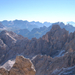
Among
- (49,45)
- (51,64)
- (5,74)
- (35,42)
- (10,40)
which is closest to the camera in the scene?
(5,74)

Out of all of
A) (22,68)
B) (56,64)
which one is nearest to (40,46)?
(56,64)

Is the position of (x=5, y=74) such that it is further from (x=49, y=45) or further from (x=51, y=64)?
(x=49, y=45)

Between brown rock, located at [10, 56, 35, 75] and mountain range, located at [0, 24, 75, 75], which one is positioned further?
mountain range, located at [0, 24, 75, 75]

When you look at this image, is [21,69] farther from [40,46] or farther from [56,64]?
[40,46]

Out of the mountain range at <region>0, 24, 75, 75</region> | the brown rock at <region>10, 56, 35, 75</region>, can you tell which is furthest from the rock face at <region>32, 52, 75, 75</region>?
the brown rock at <region>10, 56, 35, 75</region>

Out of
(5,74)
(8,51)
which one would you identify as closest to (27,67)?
(5,74)

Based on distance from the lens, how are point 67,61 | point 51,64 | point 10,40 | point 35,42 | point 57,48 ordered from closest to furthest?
1. point 67,61
2. point 51,64
3. point 57,48
4. point 35,42
5. point 10,40

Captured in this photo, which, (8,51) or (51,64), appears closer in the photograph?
(51,64)

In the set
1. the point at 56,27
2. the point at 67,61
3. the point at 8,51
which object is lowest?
the point at 8,51

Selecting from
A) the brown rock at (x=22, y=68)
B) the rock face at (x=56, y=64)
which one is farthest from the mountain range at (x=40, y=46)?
the brown rock at (x=22, y=68)

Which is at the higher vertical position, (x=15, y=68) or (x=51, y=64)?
(x=15, y=68)

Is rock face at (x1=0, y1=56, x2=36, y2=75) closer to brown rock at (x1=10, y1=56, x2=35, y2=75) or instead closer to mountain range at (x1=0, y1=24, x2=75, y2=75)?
brown rock at (x1=10, y1=56, x2=35, y2=75)
